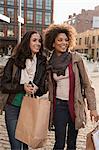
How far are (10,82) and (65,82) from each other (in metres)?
0.54

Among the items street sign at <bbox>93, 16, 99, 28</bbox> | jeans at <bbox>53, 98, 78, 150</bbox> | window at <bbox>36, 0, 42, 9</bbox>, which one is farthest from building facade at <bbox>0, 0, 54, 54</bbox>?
jeans at <bbox>53, 98, 78, 150</bbox>

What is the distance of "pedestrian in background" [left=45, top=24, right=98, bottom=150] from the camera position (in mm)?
3168

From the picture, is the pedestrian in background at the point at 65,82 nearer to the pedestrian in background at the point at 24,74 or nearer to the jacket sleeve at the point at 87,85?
the jacket sleeve at the point at 87,85

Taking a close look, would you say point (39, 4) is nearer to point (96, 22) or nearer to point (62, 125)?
point (96, 22)

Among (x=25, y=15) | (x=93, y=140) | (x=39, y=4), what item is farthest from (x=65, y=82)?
(x=25, y=15)

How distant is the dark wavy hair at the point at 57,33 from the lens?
329cm

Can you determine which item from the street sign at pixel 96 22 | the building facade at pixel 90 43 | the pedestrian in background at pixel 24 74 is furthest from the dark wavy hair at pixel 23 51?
the building facade at pixel 90 43

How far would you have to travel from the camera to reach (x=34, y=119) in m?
2.91

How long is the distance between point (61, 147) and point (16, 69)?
1041 millimetres

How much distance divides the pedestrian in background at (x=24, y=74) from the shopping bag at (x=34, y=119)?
0.12m

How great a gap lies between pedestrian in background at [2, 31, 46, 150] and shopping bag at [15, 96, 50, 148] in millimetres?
121

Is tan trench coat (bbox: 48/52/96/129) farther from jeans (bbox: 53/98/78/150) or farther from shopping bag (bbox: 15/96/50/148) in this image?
shopping bag (bbox: 15/96/50/148)

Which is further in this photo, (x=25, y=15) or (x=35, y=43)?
(x=25, y=15)

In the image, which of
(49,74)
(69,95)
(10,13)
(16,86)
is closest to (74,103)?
(69,95)
